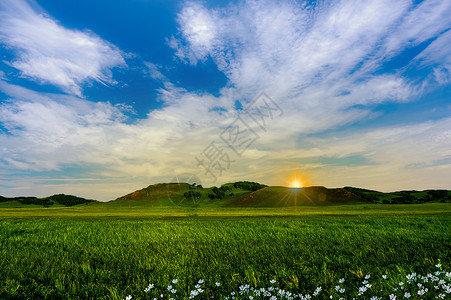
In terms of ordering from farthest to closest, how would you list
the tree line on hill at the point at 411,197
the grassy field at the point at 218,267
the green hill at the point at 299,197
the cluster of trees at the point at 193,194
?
the cluster of trees at the point at 193,194, the green hill at the point at 299,197, the tree line on hill at the point at 411,197, the grassy field at the point at 218,267

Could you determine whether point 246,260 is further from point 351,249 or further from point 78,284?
point 78,284

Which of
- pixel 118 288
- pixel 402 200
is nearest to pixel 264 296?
pixel 118 288

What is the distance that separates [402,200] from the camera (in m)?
83.1

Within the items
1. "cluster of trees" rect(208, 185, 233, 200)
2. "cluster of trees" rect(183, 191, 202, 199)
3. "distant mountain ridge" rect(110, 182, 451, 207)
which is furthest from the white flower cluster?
"cluster of trees" rect(183, 191, 202, 199)

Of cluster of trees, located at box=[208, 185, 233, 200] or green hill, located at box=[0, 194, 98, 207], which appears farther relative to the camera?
green hill, located at box=[0, 194, 98, 207]

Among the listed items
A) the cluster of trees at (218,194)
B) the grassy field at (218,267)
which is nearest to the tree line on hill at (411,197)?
the cluster of trees at (218,194)

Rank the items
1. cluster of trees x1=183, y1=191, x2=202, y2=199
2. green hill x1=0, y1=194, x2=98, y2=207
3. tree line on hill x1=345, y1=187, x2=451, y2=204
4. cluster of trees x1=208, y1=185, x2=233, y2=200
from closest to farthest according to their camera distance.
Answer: tree line on hill x1=345, y1=187, x2=451, y2=204 → cluster of trees x1=208, y1=185, x2=233, y2=200 → cluster of trees x1=183, y1=191, x2=202, y2=199 → green hill x1=0, y1=194, x2=98, y2=207

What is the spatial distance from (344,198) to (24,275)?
336 feet

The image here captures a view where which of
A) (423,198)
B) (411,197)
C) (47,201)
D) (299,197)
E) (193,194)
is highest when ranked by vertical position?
(193,194)

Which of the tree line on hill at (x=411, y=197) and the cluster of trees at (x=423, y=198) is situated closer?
the cluster of trees at (x=423, y=198)

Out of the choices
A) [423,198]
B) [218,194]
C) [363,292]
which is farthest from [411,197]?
[363,292]

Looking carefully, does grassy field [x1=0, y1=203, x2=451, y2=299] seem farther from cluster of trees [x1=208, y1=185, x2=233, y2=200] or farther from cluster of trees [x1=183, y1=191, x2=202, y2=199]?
cluster of trees [x1=183, y1=191, x2=202, y2=199]

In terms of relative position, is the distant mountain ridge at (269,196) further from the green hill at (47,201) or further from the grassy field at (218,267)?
the grassy field at (218,267)

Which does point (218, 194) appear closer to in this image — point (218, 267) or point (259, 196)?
point (259, 196)
